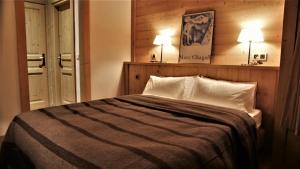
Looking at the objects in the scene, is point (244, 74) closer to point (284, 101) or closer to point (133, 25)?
point (284, 101)

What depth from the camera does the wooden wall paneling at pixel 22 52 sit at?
2639 millimetres

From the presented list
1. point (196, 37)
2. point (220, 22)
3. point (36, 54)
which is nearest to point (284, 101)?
point (220, 22)

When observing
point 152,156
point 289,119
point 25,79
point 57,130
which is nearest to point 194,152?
point 152,156

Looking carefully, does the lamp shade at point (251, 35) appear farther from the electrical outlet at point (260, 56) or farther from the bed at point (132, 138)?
the bed at point (132, 138)

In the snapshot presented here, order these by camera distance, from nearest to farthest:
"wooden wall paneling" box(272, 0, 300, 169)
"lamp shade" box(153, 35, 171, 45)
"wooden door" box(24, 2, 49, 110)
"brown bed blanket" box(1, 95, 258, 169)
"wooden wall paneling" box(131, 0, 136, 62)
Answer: "brown bed blanket" box(1, 95, 258, 169) < "wooden wall paneling" box(272, 0, 300, 169) < "lamp shade" box(153, 35, 171, 45) < "wooden wall paneling" box(131, 0, 136, 62) < "wooden door" box(24, 2, 49, 110)

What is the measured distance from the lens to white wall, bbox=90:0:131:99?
3271mm

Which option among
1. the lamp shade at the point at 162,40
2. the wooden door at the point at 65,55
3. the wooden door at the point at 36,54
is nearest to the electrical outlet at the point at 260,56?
the lamp shade at the point at 162,40

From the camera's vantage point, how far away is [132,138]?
1.26 metres

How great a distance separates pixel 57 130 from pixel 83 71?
6.70 ft

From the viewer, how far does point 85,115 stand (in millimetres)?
1739

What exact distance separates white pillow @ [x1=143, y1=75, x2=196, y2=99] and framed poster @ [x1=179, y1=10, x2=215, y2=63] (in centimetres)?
43

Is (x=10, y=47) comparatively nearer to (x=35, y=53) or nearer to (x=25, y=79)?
(x=25, y=79)

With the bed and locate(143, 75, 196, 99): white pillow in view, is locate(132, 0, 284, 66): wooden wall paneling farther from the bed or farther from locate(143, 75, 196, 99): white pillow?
the bed

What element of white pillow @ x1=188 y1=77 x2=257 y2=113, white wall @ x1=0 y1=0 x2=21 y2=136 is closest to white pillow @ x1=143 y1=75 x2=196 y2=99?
white pillow @ x1=188 y1=77 x2=257 y2=113
